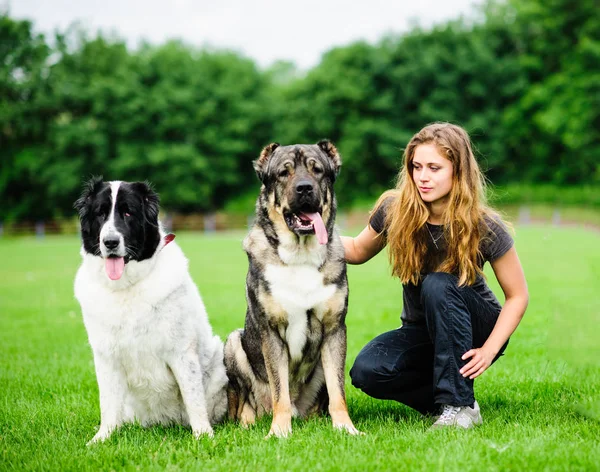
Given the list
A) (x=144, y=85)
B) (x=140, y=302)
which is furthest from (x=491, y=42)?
(x=140, y=302)

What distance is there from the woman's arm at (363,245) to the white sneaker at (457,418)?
1144mm

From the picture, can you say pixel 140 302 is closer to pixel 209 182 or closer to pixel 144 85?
pixel 209 182

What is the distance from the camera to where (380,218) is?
4.39 m

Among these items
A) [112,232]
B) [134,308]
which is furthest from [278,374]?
[112,232]

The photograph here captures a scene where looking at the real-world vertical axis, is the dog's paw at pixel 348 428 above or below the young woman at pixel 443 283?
below

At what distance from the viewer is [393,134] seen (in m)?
42.1

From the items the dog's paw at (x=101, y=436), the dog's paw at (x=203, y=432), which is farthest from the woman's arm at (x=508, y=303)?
the dog's paw at (x=101, y=436)

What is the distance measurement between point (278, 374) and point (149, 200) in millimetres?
1376

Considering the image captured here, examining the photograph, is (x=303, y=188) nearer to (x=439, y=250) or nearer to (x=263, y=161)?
(x=263, y=161)

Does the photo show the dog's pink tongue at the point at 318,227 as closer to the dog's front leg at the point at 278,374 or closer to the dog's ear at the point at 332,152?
the dog's ear at the point at 332,152

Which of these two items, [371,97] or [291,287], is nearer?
[291,287]

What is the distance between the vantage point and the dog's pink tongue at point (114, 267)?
153 inches

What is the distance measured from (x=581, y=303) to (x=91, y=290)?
7.15m

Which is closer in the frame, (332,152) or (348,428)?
(348,428)
